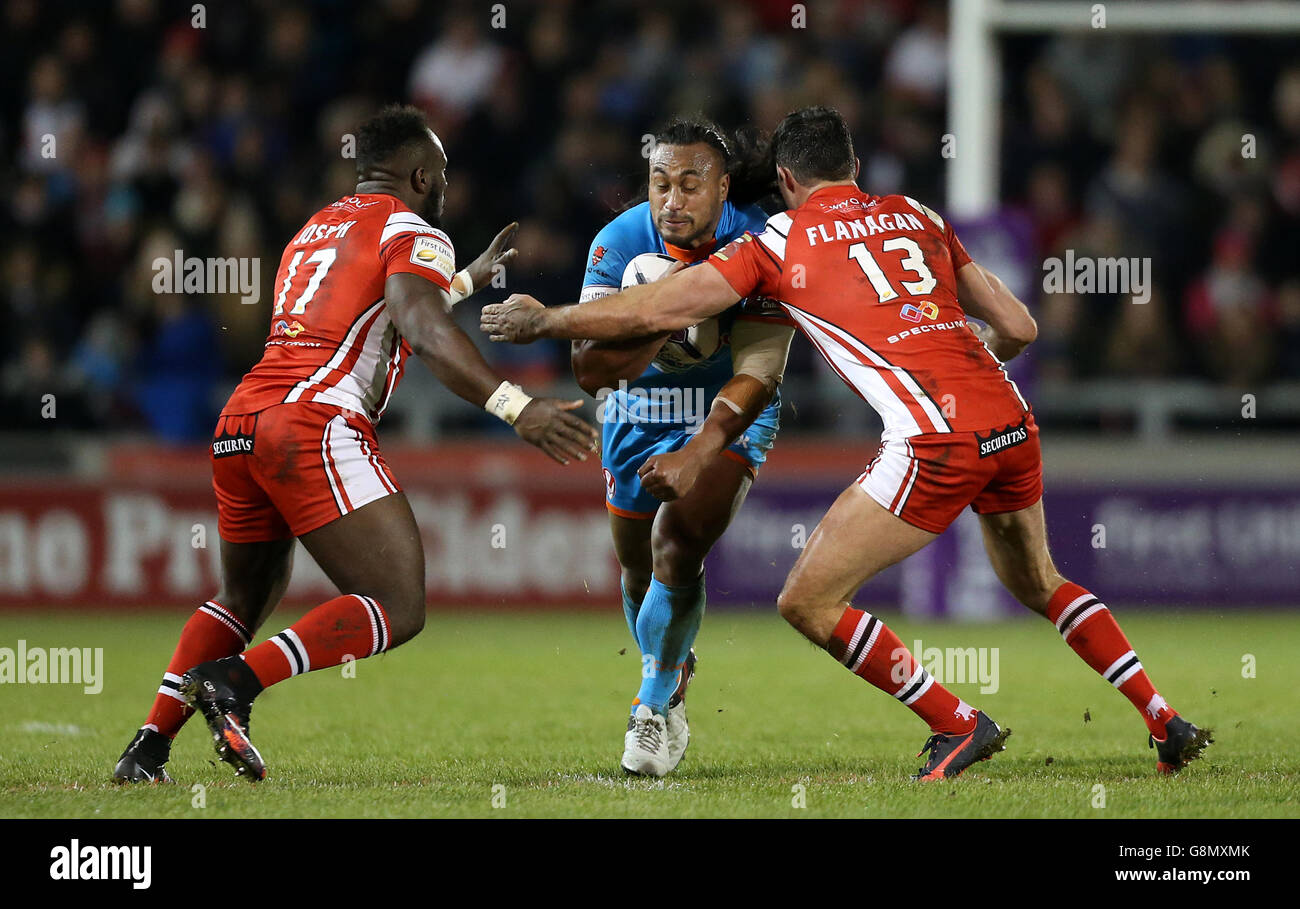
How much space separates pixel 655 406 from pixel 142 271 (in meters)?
7.78

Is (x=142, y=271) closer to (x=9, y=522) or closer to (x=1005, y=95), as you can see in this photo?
(x=9, y=522)

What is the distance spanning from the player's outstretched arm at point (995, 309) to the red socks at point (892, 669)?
3.99ft

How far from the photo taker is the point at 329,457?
217 inches

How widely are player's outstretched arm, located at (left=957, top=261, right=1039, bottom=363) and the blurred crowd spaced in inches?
223

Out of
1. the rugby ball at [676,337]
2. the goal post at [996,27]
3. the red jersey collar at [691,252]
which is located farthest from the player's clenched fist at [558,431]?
the goal post at [996,27]

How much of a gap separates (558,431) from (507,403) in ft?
0.67

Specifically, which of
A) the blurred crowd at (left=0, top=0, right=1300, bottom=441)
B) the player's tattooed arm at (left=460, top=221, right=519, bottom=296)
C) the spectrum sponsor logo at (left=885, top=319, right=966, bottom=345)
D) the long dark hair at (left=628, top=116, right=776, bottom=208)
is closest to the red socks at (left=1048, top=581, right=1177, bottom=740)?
the spectrum sponsor logo at (left=885, top=319, right=966, bottom=345)

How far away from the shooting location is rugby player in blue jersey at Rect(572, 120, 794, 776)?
581 centimetres

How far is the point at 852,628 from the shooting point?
5531 millimetres

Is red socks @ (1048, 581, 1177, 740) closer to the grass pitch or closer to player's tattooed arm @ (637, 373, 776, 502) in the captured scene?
the grass pitch

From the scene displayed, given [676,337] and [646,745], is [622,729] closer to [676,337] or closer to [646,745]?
[646,745]

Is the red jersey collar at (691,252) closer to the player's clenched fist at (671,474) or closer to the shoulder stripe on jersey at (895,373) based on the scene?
the shoulder stripe on jersey at (895,373)

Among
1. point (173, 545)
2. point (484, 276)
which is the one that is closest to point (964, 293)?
point (484, 276)

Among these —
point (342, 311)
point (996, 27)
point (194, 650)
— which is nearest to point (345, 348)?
point (342, 311)
